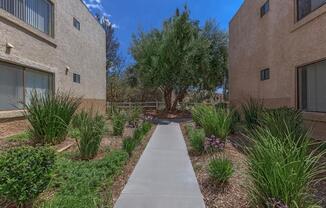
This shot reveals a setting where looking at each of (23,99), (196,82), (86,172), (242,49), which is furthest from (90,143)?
(196,82)

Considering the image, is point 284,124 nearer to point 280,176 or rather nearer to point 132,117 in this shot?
point 280,176

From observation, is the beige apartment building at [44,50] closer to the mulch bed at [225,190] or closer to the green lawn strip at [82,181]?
the green lawn strip at [82,181]

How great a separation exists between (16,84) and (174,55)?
13.5 meters

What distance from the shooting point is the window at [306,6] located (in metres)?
9.72

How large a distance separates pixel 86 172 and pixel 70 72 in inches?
460

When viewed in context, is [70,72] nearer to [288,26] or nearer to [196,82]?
[288,26]

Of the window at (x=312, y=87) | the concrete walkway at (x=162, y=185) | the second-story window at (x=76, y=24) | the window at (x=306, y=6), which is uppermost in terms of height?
the second-story window at (x=76, y=24)

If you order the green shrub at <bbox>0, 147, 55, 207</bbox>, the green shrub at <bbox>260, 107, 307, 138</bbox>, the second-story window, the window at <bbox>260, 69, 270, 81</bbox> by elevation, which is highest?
the second-story window

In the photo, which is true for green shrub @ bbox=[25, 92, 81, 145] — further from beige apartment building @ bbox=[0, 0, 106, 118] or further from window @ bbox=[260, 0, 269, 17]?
window @ bbox=[260, 0, 269, 17]

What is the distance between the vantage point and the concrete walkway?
4254 millimetres

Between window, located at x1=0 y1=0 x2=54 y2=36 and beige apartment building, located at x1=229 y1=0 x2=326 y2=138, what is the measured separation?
10092 mm

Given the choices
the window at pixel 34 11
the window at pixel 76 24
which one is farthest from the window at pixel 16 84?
the window at pixel 76 24

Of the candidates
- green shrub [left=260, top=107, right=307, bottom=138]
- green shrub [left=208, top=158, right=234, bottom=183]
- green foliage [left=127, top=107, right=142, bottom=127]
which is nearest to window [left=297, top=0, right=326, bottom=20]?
green shrub [left=260, top=107, right=307, bottom=138]

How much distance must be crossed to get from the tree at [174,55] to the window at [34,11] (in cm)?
986
